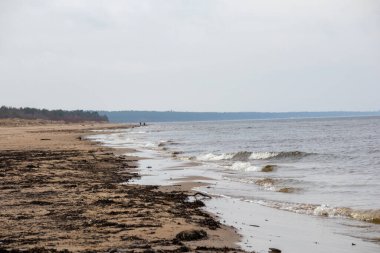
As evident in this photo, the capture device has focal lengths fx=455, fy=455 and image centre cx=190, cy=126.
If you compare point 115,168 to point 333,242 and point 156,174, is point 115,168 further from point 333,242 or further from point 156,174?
point 333,242

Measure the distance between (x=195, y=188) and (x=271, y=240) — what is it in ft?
25.5

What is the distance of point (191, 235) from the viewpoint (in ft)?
27.8

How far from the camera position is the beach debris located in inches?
328

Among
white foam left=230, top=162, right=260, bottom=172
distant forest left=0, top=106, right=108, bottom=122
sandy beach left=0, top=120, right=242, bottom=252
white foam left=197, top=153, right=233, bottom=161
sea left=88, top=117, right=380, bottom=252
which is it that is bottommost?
white foam left=197, top=153, right=233, bottom=161

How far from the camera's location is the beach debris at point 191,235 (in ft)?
27.4

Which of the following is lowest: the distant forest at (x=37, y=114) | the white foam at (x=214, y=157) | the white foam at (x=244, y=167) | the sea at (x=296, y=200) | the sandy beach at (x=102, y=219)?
the white foam at (x=214, y=157)

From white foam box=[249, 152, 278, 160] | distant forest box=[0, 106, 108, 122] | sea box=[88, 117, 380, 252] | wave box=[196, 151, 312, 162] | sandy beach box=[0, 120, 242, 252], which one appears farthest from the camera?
distant forest box=[0, 106, 108, 122]

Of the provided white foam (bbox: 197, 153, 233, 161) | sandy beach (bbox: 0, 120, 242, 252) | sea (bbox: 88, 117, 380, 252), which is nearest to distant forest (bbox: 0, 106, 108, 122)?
white foam (bbox: 197, 153, 233, 161)

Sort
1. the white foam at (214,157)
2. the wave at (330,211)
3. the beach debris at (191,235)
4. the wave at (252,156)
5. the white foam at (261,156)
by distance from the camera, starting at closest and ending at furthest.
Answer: the beach debris at (191,235) → the wave at (330,211) → the white foam at (214,157) → the wave at (252,156) → the white foam at (261,156)

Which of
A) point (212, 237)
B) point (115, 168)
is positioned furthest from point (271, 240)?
point (115, 168)

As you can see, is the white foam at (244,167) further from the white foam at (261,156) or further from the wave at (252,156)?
the white foam at (261,156)

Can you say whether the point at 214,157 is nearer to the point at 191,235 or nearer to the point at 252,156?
the point at 252,156

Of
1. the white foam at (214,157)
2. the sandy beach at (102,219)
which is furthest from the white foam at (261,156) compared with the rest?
the sandy beach at (102,219)

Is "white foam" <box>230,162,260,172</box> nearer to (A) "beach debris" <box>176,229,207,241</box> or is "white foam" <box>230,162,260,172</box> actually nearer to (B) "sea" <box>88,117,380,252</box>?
(B) "sea" <box>88,117,380,252</box>
